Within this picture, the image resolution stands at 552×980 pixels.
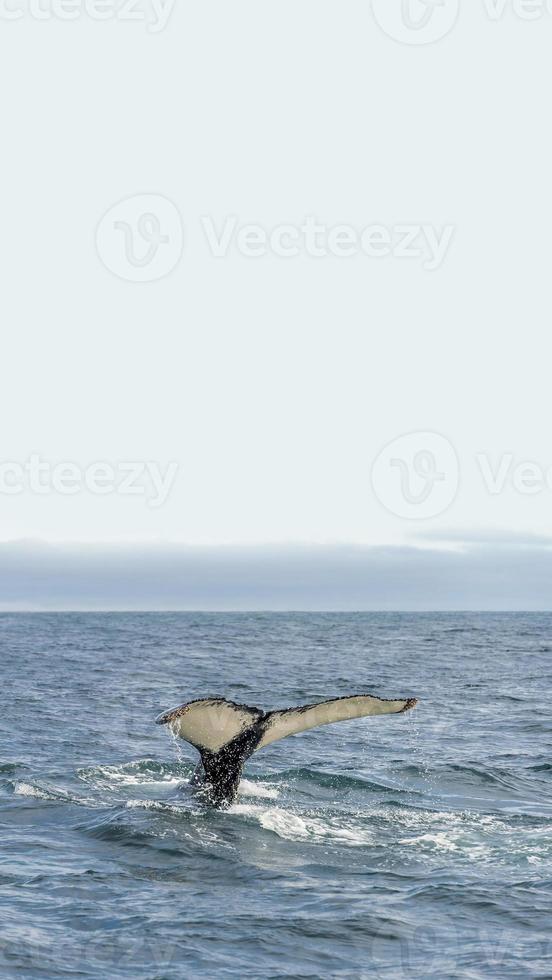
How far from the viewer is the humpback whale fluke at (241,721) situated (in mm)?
9855

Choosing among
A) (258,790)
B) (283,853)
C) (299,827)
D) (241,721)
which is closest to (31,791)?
(258,790)

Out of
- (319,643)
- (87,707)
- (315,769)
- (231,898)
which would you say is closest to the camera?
(231,898)

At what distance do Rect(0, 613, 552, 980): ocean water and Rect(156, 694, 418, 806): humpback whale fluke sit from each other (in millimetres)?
842

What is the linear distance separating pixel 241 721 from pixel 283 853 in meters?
1.42

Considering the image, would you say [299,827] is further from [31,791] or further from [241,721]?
[31,791]

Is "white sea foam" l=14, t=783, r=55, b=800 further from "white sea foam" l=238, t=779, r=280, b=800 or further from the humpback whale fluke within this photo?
"white sea foam" l=238, t=779, r=280, b=800

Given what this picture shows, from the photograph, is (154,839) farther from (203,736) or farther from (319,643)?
(319,643)

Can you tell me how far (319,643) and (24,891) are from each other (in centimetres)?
5408

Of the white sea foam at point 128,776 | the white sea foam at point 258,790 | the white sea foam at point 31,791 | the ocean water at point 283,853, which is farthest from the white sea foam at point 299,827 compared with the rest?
the white sea foam at point 31,791


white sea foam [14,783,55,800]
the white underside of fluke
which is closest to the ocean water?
white sea foam [14,783,55,800]

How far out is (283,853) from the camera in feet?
35.1

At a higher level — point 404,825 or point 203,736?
point 203,736

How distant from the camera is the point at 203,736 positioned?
438 inches

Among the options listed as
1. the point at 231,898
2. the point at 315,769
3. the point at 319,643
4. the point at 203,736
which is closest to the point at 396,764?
the point at 315,769
